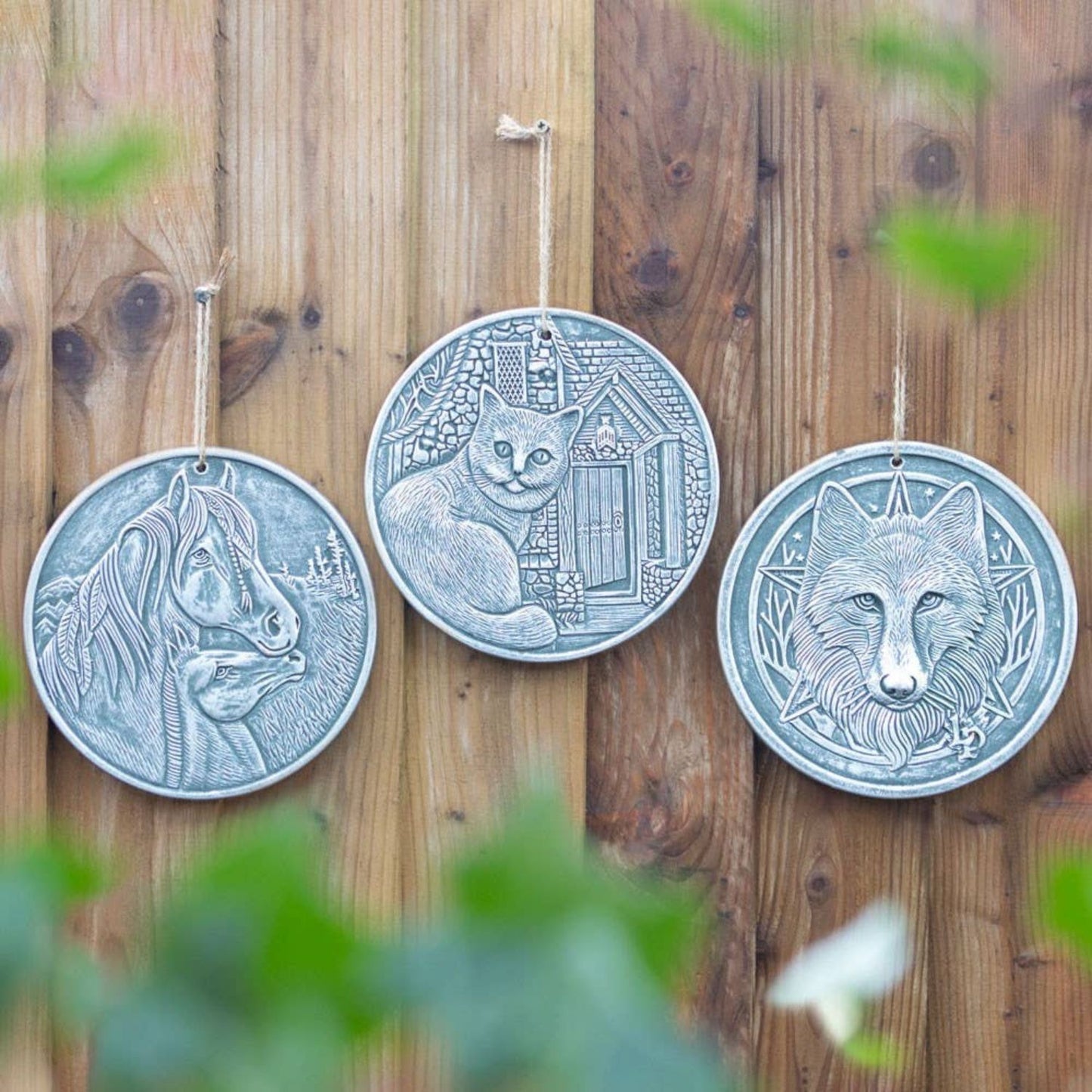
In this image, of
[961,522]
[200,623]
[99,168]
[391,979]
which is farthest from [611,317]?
[391,979]

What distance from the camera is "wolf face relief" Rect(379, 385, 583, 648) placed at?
4.07 feet

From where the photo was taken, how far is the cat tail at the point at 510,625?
1.24 metres

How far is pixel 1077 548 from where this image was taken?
1312 millimetres

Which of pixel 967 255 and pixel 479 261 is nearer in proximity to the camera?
pixel 967 255

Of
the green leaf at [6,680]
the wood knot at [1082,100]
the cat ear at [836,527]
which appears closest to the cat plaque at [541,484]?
the cat ear at [836,527]

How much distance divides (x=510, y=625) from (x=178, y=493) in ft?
1.11

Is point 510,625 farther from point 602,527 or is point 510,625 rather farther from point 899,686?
point 899,686

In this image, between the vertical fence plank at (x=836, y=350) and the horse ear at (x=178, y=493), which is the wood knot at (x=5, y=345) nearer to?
the horse ear at (x=178, y=493)

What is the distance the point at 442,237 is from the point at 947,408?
53 cm

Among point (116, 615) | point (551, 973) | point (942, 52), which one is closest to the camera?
point (551, 973)

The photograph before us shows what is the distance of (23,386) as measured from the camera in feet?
4.15

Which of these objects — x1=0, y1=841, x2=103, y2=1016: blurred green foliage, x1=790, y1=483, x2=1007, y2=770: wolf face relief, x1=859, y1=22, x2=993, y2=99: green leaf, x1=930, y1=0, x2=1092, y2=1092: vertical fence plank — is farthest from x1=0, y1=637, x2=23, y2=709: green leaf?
x1=930, y1=0, x2=1092, y2=1092: vertical fence plank

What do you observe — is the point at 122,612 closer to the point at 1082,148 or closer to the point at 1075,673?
the point at 1075,673

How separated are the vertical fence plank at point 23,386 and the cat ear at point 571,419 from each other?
50 centimetres
